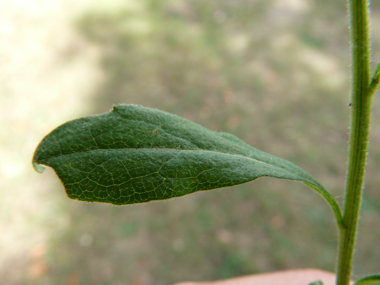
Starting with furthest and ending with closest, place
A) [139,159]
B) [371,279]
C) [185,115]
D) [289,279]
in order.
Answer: [185,115], [289,279], [371,279], [139,159]

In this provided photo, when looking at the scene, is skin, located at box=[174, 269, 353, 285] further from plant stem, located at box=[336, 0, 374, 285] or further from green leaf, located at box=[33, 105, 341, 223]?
green leaf, located at box=[33, 105, 341, 223]

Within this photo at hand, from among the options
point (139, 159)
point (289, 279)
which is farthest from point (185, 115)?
point (139, 159)

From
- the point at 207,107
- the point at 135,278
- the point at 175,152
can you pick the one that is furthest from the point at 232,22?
the point at 175,152

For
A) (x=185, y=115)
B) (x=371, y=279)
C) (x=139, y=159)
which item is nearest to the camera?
(x=139, y=159)

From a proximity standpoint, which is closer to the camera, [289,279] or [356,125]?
[356,125]

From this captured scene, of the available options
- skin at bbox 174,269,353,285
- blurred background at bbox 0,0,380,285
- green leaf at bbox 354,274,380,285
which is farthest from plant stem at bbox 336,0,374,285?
blurred background at bbox 0,0,380,285

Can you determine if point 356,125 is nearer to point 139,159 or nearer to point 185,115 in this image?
point 139,159

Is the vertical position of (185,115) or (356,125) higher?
(185,115)
